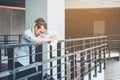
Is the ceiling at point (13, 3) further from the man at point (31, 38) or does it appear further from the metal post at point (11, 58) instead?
the metal post at point (11, 58)

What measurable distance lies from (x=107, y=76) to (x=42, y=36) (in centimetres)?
567

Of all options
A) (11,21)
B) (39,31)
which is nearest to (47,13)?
(39,31)

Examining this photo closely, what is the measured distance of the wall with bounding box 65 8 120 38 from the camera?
24.8m

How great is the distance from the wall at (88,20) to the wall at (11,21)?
5170 mm

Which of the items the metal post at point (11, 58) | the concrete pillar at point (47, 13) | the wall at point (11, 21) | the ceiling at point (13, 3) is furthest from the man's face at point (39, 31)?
the ceiling at point (13, 3)

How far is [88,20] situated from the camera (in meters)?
25.9

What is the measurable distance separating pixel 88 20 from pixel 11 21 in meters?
7.94

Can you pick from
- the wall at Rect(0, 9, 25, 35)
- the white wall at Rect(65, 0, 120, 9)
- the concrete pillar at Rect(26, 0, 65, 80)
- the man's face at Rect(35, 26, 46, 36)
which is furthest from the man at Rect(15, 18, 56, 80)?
the white wall at Rect(65, 0, 120, 9)

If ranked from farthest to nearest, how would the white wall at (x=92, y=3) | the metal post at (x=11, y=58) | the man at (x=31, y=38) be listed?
1. the white wall at (x=92, y=3)
2. the man at (x=31, y=38)
3. the metal post at (x=11, y=58)

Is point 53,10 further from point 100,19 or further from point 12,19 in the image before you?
point 100,19

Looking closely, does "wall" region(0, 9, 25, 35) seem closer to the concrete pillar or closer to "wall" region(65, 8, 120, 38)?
"wall" region(65, 8, 120, 38)

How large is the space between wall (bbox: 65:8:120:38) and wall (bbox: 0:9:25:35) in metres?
5.17

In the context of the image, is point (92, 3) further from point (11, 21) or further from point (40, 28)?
point (40, 28)

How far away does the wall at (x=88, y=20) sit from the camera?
24.8 m
